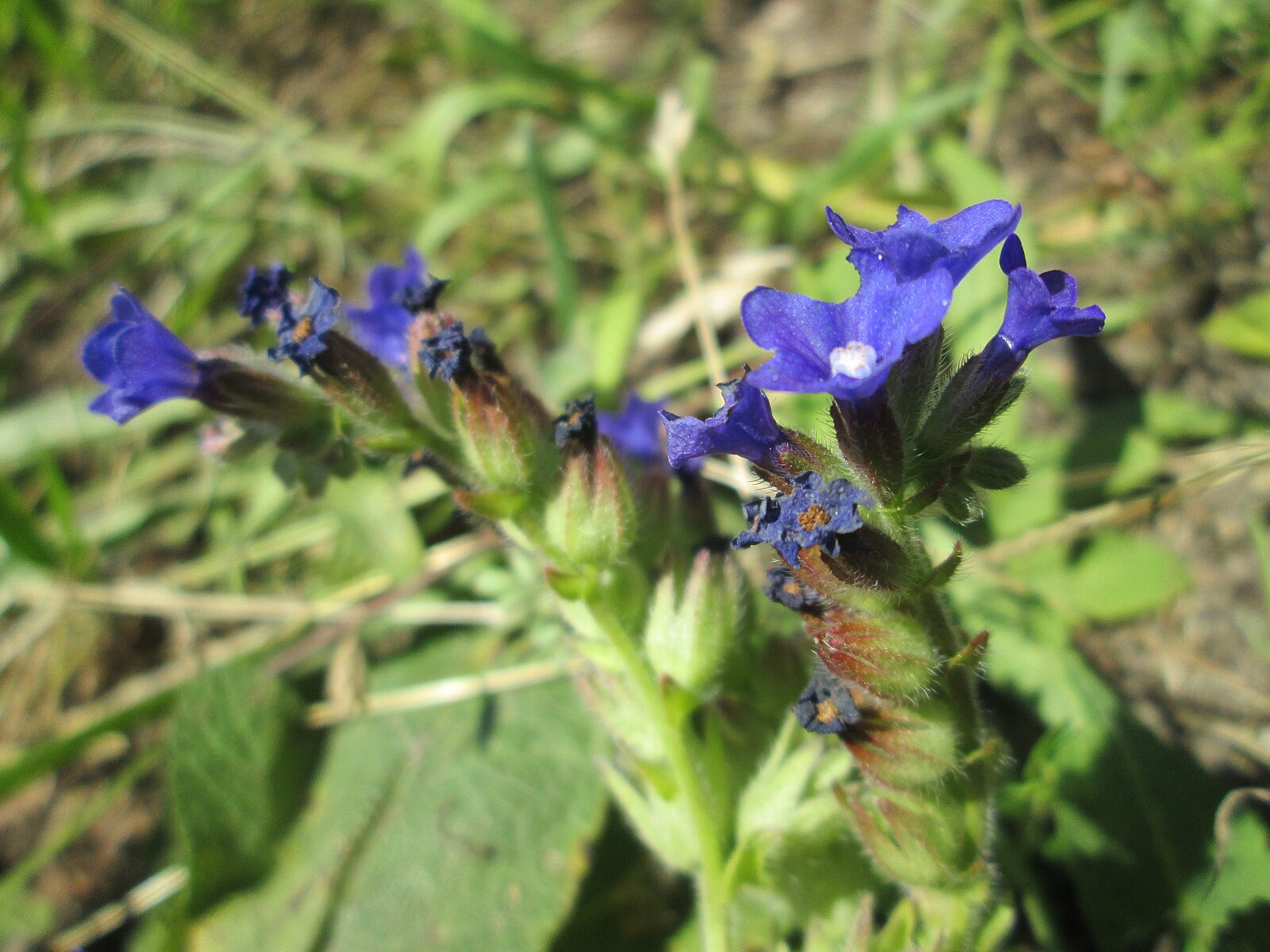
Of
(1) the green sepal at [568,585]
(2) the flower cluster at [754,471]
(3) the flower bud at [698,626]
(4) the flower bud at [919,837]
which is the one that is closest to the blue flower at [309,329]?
(2) the flower cluster at [754,471]

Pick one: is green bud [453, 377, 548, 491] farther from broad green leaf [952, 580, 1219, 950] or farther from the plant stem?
broad green leaf [952, 580, 1219, 950]

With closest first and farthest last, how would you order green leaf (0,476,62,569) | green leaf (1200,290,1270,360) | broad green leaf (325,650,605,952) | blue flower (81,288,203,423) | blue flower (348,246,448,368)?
blue flower (81,288,203,423)
blue flower (348,246,448,368)
broad green leaf (325,650,605,952)
green leaf (1200,290,1270,360)
green leaf (0,476,62,569)

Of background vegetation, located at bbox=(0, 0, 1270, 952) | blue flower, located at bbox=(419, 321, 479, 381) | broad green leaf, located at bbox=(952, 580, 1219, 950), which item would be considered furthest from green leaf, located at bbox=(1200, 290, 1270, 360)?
blue flower, located at bbox=(419, 321, 479, 381)

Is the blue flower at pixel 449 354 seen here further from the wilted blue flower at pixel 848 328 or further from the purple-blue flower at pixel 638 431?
the wilted blue flower at pixel 848 328

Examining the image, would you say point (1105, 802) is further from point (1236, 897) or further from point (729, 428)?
point (729, 428)

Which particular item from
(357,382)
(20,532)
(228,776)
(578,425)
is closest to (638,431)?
(578,425)
